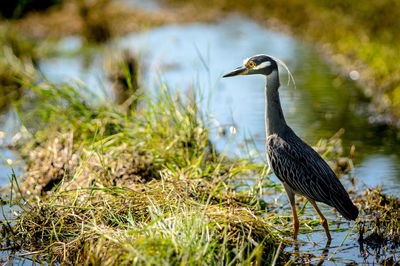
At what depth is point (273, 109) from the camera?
5051 millimetres

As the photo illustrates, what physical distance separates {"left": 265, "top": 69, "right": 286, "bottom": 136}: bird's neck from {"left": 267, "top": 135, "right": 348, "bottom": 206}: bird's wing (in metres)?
0.12

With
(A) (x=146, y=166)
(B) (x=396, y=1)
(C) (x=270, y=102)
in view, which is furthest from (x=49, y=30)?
(C) (x=270, y=102)

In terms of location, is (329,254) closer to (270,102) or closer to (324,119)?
(270,102)

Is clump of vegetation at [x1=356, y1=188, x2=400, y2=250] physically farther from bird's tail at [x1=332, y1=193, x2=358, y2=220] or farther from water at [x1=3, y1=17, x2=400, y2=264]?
bird's tail at [x1=332, y1=193, x2=358, y2=220]

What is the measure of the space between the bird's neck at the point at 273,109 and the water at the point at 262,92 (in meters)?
0.98

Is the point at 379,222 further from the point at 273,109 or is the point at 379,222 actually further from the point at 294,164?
the point at 273,109

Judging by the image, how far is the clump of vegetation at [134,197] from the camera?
400 cm

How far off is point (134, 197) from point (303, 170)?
4.91 feet

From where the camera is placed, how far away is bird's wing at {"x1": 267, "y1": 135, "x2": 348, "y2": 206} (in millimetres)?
4777

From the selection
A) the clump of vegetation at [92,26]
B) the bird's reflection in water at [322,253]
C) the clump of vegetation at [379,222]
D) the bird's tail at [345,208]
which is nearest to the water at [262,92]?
the bird's reflection in water at [322,253]

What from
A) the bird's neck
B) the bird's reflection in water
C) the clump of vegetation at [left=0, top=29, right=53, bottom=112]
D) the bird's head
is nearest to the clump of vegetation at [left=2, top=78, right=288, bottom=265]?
the bird's reflection in water

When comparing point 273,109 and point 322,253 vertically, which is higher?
point 273,109

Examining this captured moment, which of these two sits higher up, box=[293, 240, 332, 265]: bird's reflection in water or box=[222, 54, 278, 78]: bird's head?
box=[222, 54, 278, 78]: bird's head

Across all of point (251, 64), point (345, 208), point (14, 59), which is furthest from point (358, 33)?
point (345, 208)
